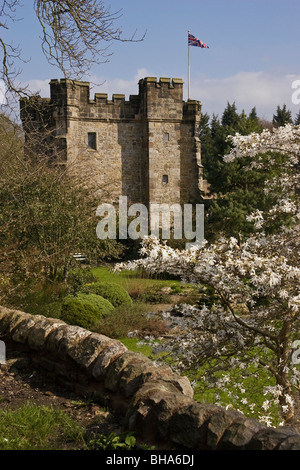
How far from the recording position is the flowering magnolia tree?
5742 millimetres

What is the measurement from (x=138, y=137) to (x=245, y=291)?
2301 cm

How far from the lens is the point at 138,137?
2838 cm

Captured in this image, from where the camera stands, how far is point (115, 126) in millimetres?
28062

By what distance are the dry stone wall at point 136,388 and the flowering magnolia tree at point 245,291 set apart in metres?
1.21

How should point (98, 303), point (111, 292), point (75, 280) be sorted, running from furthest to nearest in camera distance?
point (111, 292), point (75, 280), point (98, 303)

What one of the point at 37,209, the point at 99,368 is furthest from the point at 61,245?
the point at 99,368

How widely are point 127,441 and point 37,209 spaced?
28.1ft

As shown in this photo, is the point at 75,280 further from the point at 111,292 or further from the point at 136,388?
the point at 136,388

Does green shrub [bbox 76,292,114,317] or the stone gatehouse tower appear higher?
the stone gatehouse tower

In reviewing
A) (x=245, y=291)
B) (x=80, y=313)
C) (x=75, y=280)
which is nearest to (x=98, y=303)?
(x=75, y=280)

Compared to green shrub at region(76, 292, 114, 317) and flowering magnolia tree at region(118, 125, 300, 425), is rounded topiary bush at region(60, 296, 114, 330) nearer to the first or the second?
green shrub at region(76, 292, 114, 317)

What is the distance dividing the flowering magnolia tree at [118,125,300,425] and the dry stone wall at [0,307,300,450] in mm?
1205

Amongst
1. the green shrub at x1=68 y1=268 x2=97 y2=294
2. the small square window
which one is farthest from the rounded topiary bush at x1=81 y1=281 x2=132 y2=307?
the small square window
